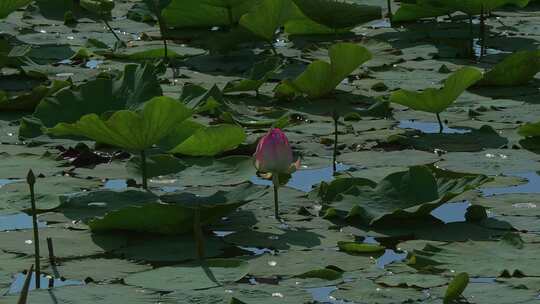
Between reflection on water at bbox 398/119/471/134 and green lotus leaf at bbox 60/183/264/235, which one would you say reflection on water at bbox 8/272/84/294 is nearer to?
green lotus leaf at bbox 60/183/264/235

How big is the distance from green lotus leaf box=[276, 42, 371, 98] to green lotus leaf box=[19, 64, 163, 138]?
2.00 feet

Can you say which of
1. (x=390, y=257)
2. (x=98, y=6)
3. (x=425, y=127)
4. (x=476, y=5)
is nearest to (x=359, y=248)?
(x=390, y=257)

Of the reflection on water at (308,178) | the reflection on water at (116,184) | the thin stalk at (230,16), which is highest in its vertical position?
the thin stalk at (230,16)

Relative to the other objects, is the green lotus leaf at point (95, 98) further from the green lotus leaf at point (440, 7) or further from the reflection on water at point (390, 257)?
the green lotus leaf at point (440, 7)

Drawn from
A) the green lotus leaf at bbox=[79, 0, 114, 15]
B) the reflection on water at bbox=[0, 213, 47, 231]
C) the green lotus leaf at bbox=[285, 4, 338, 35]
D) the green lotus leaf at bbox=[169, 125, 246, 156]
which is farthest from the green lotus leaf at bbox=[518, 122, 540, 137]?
the green lotus leaf at bbox=[79, 0, 114, 15]

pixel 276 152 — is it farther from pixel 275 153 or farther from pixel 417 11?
pixel 417 11

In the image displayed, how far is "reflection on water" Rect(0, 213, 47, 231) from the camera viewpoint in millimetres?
2986

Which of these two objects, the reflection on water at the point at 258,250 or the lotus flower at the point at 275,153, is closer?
the reflection on water at the point at 258,250

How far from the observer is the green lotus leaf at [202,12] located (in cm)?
506

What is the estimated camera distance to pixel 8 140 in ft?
12.4

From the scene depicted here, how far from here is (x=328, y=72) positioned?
13.5 feet

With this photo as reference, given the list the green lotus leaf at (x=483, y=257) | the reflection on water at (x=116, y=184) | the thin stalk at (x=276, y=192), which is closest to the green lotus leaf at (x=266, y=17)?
the reflection on water at (x=116, y=184)

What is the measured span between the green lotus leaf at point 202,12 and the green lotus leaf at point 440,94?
4.49ft

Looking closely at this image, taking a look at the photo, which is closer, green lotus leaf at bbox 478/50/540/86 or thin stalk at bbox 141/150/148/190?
thin stalk at bbox 141/150/148/190
